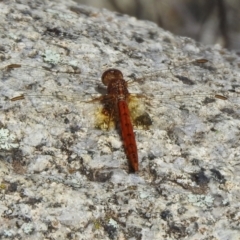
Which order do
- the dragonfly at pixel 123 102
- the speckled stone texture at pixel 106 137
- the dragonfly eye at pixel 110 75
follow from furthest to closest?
the dragonfly eye at pixel 110 75 < the dragonfly at pixel 123 102 < the speckled stone texture at pixel 106 137

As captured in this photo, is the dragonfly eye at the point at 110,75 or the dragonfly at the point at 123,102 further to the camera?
the dragonfly eye at the point at 110,75

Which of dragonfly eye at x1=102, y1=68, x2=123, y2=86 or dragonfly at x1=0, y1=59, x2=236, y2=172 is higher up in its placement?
dragonfly eye at x1=102, y1=68, x2=123, y2=86

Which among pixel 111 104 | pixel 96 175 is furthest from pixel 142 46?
pixel 96 175

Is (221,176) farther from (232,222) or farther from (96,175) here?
(96,175)

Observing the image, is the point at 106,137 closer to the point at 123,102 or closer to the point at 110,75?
the point at 123,102

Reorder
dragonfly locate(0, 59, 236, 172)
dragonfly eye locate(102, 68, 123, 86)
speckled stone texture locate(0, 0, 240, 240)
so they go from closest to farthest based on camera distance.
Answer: speckled stone texture locate(0, 0, 240, 240) → dragonfly locate(0, 59, 236, 172) → dragonfly eye locate(102, 68, 123, 86)
